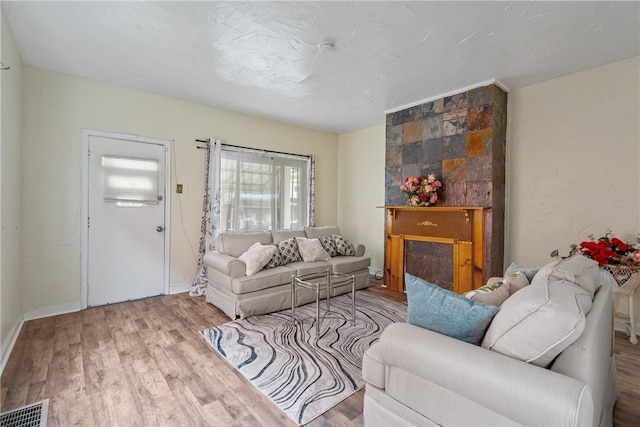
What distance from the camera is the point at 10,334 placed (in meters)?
2.53

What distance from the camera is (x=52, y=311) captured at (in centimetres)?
319

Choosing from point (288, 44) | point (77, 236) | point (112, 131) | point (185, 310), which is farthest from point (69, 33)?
point (185, 310)

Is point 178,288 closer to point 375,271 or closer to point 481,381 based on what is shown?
point 375,271

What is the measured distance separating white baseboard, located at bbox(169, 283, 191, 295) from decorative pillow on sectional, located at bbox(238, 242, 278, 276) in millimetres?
1206

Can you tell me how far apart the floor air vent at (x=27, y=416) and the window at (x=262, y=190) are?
9.23 feet

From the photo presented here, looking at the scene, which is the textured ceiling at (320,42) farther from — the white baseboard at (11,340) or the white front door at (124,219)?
the white baseboard at (11,340)

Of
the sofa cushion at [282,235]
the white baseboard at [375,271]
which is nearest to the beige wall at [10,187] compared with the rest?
the sofa cushion at [282,235]

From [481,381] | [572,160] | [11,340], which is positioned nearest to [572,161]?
[572,160]

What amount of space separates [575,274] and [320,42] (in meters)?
2.46

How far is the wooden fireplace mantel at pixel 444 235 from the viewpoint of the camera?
350 centimetres

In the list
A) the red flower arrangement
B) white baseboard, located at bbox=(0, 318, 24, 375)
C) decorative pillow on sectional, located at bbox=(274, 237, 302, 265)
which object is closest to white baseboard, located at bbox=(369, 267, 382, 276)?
decorative pillow on sectional, located at bbox=(274, 237, 302, 265)

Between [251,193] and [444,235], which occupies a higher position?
[251,193]

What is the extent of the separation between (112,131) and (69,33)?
122 cm

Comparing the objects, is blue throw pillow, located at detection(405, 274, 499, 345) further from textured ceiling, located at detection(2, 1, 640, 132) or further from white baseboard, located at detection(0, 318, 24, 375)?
white baseboard, located at detection(0, 318, 24, 375)
